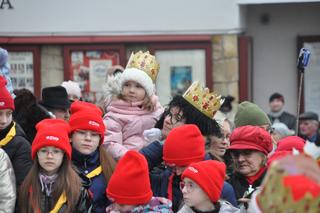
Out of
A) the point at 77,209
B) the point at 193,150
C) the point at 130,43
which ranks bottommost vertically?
the point at 77,209

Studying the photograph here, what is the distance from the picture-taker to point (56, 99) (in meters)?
6.80

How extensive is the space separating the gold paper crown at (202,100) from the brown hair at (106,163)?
2.54 feet

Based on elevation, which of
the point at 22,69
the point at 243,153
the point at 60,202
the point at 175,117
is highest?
the point at 22,69

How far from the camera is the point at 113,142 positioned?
5.79 meters

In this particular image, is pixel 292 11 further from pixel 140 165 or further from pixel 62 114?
pixel 140 165

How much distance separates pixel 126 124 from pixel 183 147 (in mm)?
874

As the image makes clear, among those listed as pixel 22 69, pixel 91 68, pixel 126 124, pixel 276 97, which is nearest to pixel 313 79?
pixel 276 97

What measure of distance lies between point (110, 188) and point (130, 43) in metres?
6.41

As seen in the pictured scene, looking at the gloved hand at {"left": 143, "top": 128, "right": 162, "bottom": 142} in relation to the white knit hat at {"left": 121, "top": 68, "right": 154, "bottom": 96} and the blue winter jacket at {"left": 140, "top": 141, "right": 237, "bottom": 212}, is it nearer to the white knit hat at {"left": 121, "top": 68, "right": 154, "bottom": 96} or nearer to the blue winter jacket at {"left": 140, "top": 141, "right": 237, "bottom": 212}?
the blue winter jacket at {"left": 140, "top": 141, "right": 237, "bottom": 212}

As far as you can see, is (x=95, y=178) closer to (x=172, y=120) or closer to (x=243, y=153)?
(x=172, y=120)

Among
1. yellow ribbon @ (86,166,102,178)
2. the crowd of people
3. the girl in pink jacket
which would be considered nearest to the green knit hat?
the crowd of people

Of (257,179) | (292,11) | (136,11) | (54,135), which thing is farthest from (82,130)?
(292,11)

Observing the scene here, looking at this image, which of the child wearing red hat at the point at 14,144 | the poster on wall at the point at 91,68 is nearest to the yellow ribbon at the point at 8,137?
the child wearing red hat at the point at 14,144

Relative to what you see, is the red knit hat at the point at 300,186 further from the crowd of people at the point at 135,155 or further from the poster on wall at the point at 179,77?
the poster on wall at the point at 179,77
